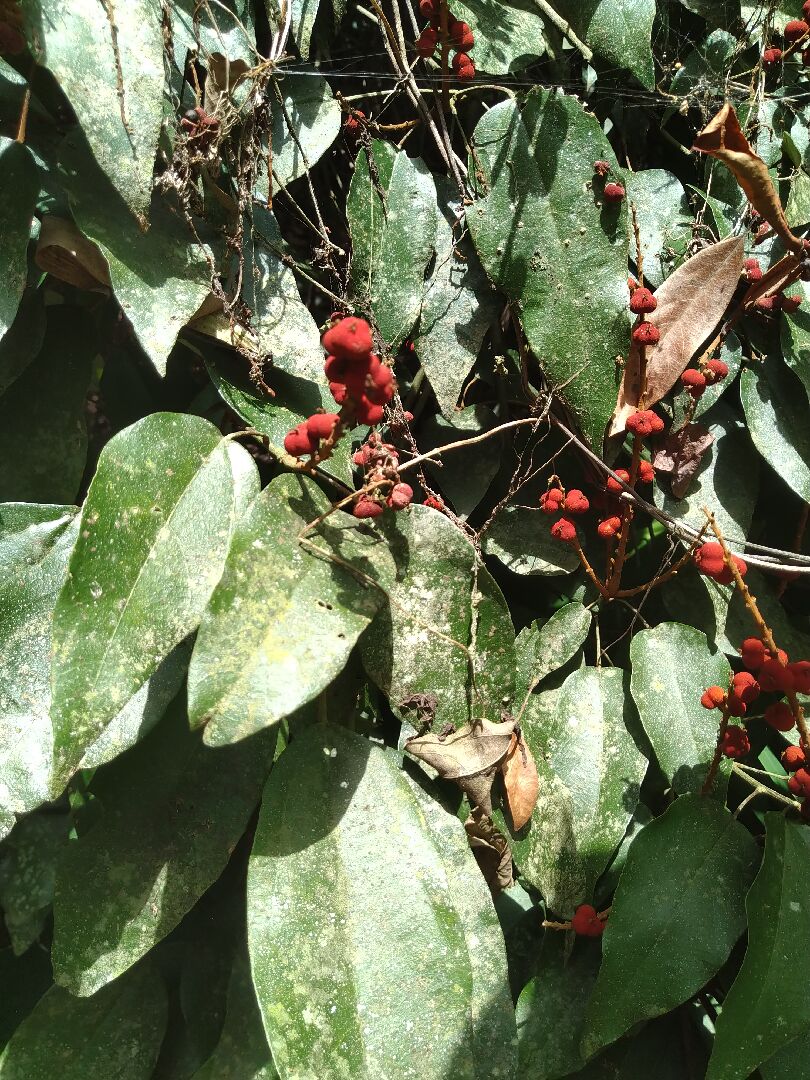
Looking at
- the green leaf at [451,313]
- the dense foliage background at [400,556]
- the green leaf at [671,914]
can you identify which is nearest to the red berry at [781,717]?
the dense foliage background at [400,556]

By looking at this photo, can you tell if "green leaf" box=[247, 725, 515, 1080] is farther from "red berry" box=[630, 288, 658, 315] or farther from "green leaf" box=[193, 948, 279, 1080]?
"red berry" box=[630, 288, 658, 315]

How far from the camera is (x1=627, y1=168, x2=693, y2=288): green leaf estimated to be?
1000mm

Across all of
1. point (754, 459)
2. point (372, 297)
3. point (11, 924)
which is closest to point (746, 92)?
point (754, 459)

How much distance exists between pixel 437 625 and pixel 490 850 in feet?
0.78

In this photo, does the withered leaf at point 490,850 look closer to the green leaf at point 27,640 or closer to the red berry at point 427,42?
the green leaf at point 27,640

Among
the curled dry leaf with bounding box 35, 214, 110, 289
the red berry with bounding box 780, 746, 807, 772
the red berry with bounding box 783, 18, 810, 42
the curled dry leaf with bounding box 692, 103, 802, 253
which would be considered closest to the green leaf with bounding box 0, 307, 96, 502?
the curled dry leaf with bounding box 35, 214, 110, 289

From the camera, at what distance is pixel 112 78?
2.41 feet

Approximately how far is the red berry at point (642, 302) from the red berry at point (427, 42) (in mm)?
349

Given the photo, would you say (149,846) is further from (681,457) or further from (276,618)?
(681,457)

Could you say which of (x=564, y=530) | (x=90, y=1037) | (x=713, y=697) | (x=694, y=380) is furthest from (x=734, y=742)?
(x=90, y=1037)

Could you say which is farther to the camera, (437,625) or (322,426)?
(437,625)

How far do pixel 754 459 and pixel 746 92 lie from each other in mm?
470

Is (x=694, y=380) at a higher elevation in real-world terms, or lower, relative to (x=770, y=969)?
higher

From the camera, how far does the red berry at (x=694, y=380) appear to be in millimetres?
901
